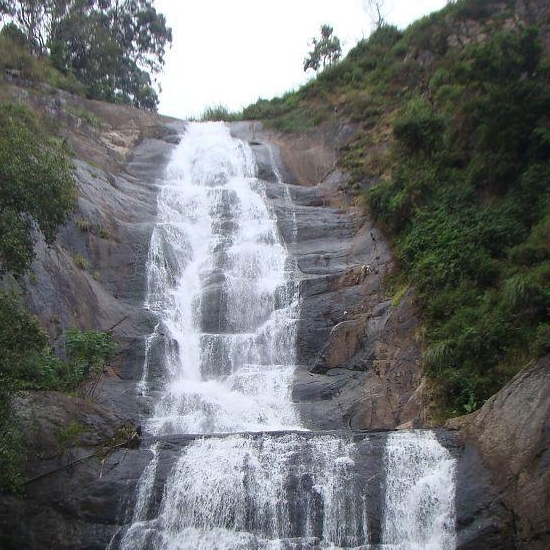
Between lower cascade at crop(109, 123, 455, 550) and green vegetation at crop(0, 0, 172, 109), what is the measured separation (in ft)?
39.6

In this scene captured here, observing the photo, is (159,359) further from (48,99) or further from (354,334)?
(48,99)

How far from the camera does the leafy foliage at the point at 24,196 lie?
13.5 m

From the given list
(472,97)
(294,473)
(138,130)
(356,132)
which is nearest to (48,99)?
(138,130)

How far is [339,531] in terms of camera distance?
12.4 metres

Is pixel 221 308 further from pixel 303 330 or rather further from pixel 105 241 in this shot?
pixel 105 241

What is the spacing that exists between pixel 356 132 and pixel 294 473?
2337 centimetres

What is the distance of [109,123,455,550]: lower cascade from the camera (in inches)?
493

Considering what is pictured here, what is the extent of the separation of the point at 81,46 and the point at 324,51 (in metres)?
17.1

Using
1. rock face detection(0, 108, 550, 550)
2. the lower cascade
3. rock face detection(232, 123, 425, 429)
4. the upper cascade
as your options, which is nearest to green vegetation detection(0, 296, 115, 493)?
rock face detection(0, 108, 550, 550)

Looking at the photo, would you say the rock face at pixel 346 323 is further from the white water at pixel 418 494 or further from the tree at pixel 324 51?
the tree at pixel 324 51

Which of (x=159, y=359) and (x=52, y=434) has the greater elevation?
(x=159, y=359)


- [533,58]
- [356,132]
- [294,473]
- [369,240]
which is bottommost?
[294,473]

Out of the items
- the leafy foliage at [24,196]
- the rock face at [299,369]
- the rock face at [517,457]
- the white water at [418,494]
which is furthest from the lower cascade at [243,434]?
the leafy foliage at [24,196]

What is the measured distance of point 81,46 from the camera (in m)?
39.7
